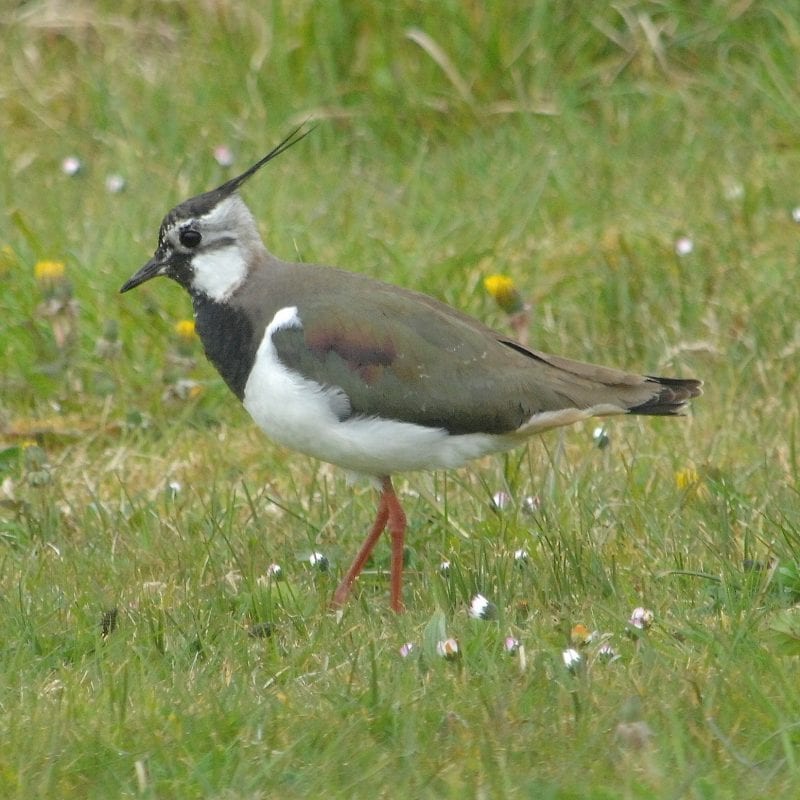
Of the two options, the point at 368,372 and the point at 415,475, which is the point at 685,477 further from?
the point at 368,372

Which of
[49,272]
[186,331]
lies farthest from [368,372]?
[49,272]

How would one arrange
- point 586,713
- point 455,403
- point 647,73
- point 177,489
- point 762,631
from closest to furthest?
point 586,713, point 762,631, point 455,403, point 177,489, point 647,73

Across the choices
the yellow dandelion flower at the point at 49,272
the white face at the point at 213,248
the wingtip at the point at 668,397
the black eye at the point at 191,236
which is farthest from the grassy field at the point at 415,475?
the black eye at the point at 191,236

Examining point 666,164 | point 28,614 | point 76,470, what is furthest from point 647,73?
point 28,614

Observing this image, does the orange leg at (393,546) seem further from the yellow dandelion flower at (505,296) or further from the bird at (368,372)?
the yellow dandelion flower at (505,296)

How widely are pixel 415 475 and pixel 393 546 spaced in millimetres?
583

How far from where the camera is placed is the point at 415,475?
5.36 m

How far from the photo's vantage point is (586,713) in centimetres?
356

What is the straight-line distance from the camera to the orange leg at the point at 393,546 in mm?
4645

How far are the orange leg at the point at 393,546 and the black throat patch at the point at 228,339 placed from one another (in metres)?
0.53

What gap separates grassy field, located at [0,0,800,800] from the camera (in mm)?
3525

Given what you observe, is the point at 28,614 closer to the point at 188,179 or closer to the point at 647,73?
the point at 188,179

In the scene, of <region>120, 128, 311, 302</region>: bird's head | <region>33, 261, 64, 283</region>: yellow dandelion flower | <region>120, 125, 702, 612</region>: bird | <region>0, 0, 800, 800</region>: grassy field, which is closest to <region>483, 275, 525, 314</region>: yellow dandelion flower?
<region>0, 0, 800, 800</region>: grassy field

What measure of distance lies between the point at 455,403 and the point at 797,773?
1.76 m
